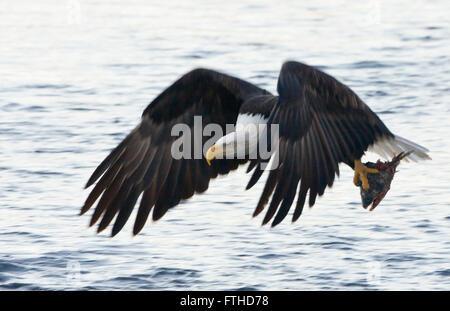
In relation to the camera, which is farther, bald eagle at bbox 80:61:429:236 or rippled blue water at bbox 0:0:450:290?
rippled blue water at bbox 0:0:450:290

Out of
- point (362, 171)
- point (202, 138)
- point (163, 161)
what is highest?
point (202, 138)

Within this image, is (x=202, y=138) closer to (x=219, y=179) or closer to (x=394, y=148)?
(x=394, y=148)

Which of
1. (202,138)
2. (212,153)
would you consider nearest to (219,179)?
(202,138)

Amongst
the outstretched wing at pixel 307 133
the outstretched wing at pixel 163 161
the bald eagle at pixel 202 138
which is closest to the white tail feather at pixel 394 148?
the bald eagle at pixel 202 138

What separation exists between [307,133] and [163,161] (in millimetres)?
1589

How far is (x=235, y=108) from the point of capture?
8336 mm

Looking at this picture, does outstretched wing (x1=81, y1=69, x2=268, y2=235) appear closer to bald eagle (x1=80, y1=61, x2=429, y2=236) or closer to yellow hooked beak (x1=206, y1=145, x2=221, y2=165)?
bald eagle (x1=80, y1=61, x2=429, y2=236)

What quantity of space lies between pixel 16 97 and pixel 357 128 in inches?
222

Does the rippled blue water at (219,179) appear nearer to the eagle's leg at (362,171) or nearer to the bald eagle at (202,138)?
the bald eagle at (202,138)

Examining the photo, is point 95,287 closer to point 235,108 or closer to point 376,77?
point 235,108

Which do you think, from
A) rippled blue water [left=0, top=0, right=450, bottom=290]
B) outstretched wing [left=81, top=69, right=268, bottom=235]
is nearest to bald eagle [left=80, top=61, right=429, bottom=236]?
outstretched wing [left=81, top=69, right=268, bottom=235]

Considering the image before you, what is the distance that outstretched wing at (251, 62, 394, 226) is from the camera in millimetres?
6770

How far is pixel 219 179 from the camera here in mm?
9891
